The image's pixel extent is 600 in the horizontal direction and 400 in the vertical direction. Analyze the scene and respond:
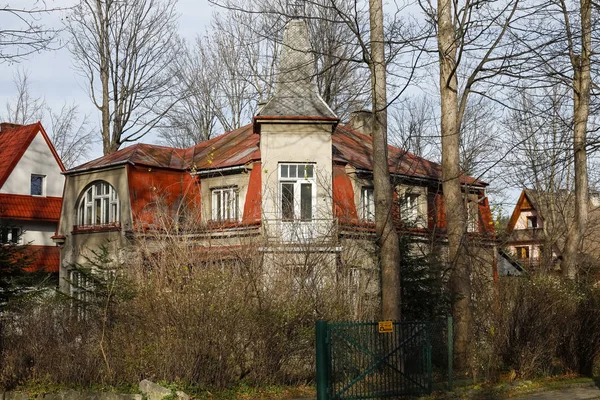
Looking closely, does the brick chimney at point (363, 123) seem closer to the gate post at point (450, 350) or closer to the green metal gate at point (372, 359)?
the gate post at point (450, 350)

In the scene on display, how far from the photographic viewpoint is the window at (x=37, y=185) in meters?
41.2

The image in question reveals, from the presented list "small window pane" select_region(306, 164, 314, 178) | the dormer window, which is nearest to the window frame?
"small window pane" select_region(306, 164, 314, 178)

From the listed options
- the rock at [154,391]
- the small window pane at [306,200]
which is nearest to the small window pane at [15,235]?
the small window pane at [306,200]

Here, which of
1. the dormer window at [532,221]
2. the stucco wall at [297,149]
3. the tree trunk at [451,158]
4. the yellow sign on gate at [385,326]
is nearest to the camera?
the yellow sign on gate at [385,326]

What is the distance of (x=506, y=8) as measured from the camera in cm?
1647

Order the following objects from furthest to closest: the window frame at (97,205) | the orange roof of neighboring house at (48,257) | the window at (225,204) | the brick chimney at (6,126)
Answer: the brick chimney at (6,126), the orange roof of neighboring house at (48,257), the window frame at (97,205), the window at (225,204)

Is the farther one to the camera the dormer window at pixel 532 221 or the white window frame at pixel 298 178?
the dormer window at pixel 532 221

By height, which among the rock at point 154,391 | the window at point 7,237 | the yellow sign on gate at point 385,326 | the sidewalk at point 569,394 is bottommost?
the sidewalk at point 569,394

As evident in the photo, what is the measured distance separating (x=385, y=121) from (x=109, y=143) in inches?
970

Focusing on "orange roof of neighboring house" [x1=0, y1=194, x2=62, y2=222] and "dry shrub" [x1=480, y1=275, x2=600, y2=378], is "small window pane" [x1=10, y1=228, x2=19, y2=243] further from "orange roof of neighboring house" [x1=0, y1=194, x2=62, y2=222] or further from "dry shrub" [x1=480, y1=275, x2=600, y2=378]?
"orange roof of neighboring house" [x1=0, y1=194, x2=62, y2=222]

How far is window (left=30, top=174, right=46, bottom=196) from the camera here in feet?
135

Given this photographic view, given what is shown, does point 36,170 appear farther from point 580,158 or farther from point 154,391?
point 154,391

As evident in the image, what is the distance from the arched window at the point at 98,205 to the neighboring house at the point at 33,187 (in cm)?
942

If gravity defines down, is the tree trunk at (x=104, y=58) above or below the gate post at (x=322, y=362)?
above
